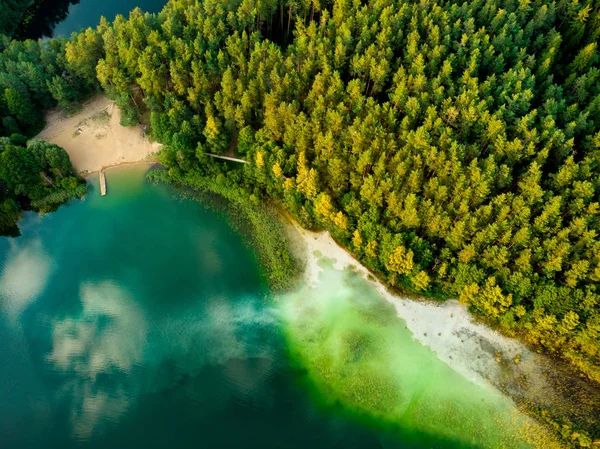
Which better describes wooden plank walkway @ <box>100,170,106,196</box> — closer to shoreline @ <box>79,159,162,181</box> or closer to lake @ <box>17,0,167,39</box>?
shoreline @ <box>79,159,162,181</box>

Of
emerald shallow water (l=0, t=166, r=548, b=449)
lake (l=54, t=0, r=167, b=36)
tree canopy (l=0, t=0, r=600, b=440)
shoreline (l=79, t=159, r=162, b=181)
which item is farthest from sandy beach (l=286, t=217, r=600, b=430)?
lake (l=54, t=0, r=167, b=36)

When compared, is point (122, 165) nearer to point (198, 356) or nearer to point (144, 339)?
point (144, 339)

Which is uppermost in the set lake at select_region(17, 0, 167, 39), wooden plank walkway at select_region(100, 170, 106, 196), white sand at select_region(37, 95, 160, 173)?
lake at select_region(17, 0, 167, 39)

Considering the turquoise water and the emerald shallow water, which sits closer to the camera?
the emerald shallow water

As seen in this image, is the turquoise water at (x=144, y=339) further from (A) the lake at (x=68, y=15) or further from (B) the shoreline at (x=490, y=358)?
(A) the lake at (x=68, y=15)

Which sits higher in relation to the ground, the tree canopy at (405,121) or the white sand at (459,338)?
the tree canopy at (405,121)

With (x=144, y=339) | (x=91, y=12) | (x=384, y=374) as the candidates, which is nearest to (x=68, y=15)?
(x=91, y=12)

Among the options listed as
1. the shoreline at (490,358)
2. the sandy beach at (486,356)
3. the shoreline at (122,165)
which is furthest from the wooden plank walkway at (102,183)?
the sandy beach at (486,356)
